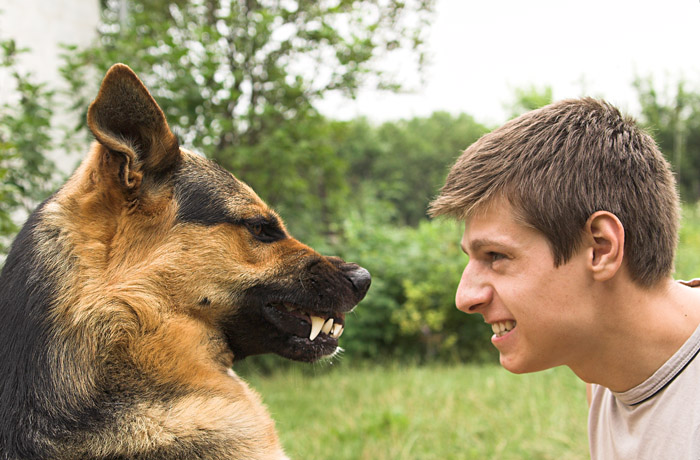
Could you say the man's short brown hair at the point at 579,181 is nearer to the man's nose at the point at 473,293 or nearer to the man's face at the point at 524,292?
the man's face at the point at 524,292

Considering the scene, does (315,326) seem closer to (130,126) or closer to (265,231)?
(265,231)

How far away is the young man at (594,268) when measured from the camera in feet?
5.98

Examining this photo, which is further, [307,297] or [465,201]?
[307,297]

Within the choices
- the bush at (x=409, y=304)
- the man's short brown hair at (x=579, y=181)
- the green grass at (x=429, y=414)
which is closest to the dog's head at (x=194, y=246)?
the man's short brown hair at (x=579, y=181)

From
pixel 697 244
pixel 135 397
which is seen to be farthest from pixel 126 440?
pixel 697 244

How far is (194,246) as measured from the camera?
233cm

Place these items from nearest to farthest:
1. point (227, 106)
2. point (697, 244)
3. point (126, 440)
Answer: point (126, 440) → point (227, 106) → point (697, 244)

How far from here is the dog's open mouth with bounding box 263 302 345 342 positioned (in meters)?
2.52

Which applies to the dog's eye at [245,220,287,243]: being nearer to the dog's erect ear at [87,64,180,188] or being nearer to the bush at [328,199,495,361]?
the dog's erect ear at [87,64,180,188]

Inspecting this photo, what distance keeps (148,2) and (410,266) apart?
5243 mm

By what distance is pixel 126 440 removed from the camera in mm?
1925

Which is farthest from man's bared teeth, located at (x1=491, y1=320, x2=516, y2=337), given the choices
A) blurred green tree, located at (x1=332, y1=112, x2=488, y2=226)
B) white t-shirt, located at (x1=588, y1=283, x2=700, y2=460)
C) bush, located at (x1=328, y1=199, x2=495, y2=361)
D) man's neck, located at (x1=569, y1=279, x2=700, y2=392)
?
blurred green tree, located at (x1=332, y1=112, x2=488, y2=226)

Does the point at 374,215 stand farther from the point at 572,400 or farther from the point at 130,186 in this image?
the point at 130,186

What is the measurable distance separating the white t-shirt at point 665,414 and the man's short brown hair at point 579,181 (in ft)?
0.94
